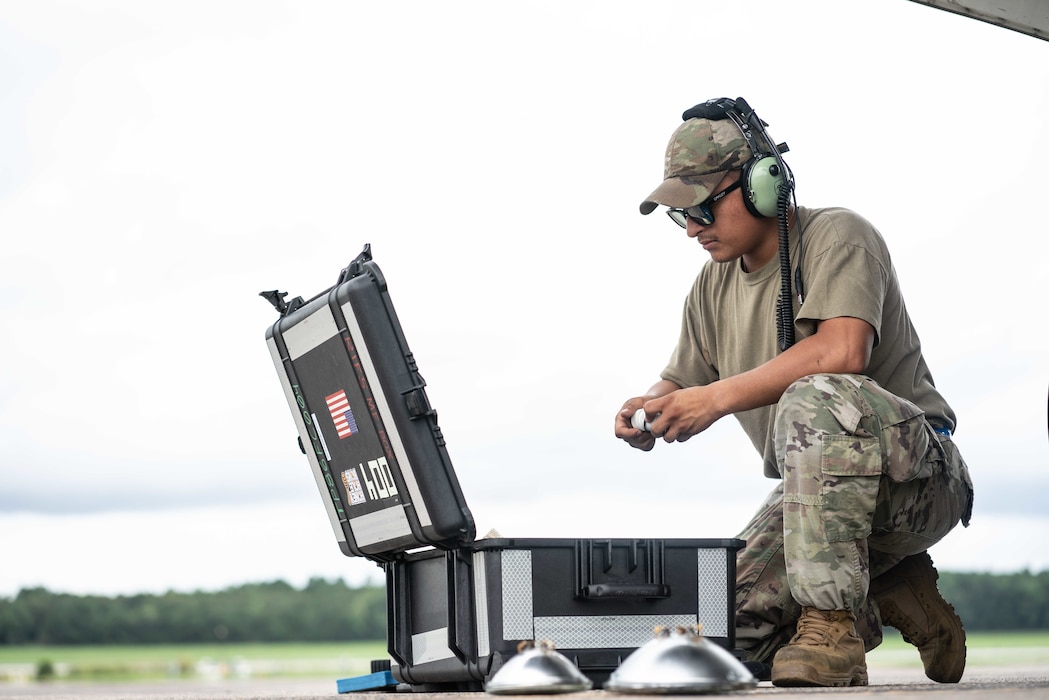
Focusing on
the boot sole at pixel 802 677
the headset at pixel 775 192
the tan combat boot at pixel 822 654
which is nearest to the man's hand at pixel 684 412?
the headset at pixel 775 192

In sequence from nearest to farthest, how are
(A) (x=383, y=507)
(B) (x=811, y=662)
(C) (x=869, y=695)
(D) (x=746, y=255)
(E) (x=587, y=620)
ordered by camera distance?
(C) (x=869, y=695) → (B) (x=811, y=662) → (E) (x=587, y=620) → (A) (x=383, y=507) → (D) (x=746, y=255)

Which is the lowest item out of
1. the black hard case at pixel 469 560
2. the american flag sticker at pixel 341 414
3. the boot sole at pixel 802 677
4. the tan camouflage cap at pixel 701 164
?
the boot sole at pixel 802 677

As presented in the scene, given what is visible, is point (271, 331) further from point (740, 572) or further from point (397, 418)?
point (740, 572)

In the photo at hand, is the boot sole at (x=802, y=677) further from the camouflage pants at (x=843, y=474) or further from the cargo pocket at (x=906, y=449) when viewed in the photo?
the cargo pocket at (x=906, y=449)

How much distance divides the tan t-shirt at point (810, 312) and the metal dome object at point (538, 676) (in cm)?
122

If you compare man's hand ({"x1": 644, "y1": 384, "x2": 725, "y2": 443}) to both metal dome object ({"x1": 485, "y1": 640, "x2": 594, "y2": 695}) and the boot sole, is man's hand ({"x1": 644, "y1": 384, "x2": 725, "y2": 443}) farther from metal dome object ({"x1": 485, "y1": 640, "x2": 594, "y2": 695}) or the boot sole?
metal dome object ({"x1": 485, "y1": 640, "x2": 594, "y2": 695})

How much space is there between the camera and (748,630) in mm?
3930

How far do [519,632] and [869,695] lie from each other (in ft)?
3.25

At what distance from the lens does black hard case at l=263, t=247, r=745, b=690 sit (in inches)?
125

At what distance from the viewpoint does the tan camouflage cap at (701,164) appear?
3.64 meters

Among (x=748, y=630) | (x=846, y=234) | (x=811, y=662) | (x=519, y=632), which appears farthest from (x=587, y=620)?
(x=846, y=234)

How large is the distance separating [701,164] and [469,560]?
1.35 meters

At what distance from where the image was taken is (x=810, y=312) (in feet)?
11.0

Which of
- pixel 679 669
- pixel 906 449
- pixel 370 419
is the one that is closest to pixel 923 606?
pixel 906 449
